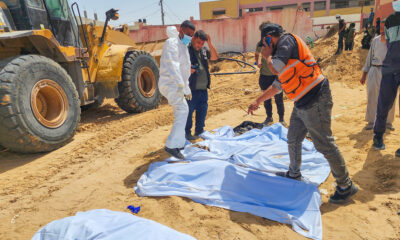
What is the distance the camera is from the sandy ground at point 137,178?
2.26 meters

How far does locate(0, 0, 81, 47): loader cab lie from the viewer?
4369mm

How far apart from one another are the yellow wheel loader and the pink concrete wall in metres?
9.25

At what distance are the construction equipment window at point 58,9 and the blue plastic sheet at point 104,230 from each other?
174 inches

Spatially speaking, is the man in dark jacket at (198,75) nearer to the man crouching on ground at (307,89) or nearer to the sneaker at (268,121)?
the sneaker at (268,121)

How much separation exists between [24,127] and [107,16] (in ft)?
9.79

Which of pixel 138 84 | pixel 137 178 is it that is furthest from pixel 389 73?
pixel 138 84

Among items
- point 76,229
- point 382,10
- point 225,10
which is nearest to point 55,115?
point 76,229

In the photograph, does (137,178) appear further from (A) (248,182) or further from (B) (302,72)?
(B) (302,72)

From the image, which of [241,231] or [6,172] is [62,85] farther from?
[241,231]

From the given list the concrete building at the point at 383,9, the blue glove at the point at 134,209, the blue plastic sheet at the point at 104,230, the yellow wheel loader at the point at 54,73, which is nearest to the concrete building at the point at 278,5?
the concrete building at the point at 383,9

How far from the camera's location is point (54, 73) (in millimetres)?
4242

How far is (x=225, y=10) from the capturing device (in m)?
33.7

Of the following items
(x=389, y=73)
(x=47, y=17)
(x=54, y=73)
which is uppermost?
(x=47, y=17)

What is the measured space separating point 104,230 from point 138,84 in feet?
15.6
